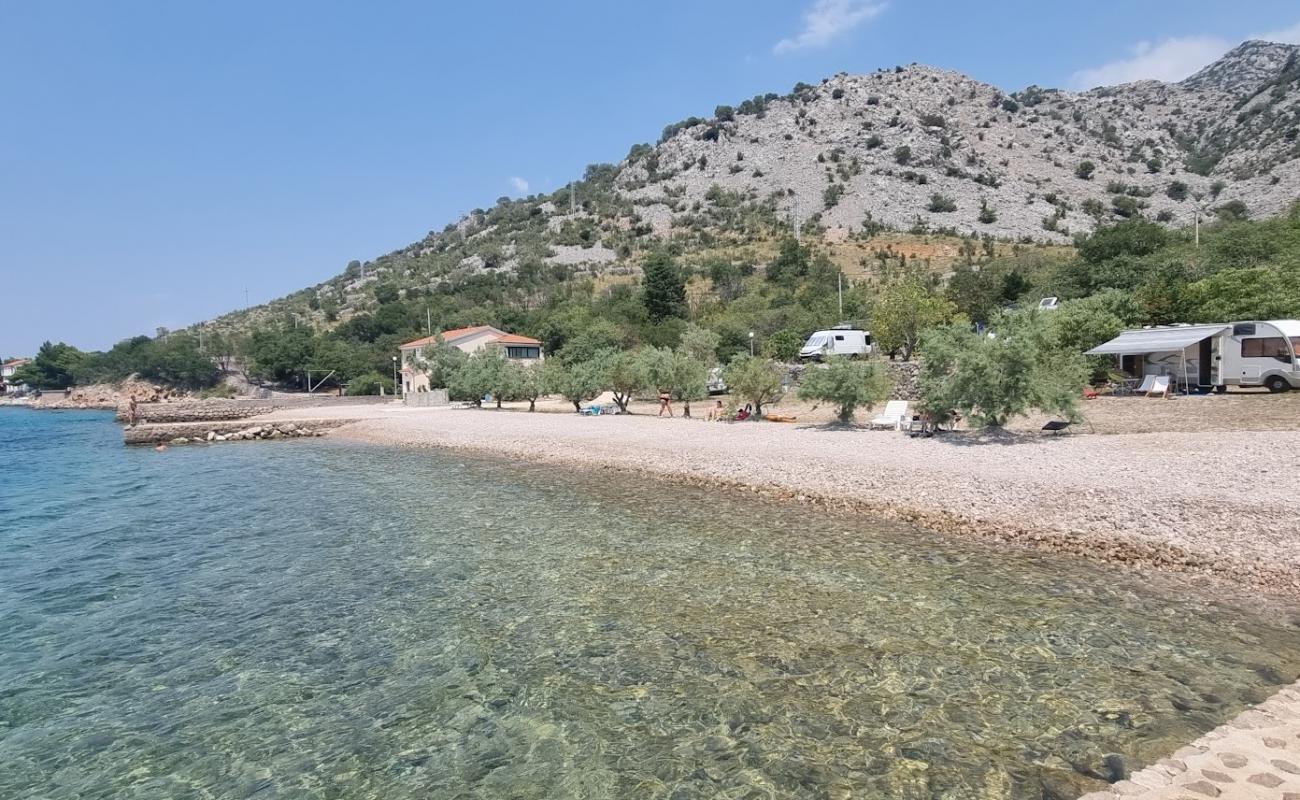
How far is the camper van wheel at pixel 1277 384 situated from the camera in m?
21.5

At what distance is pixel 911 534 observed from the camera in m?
13.0

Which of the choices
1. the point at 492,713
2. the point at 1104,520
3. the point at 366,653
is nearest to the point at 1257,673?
the point at 1104,520

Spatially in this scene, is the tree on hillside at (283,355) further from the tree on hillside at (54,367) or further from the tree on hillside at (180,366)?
the tree on hillside at (54,367)

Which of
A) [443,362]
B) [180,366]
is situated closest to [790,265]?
[443,362]

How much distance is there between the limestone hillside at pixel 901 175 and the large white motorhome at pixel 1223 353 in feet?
212

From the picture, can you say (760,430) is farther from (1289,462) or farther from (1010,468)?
(1289,462)

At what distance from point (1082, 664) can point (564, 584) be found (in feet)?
23.4

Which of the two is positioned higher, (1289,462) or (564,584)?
(1289,462)

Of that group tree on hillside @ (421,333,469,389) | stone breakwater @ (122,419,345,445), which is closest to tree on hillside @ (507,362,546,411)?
tree on hillside @ (421,333,469,389)

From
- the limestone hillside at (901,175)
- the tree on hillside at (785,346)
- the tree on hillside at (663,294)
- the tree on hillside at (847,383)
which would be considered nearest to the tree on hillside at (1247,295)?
the tree on hillside at (847,383)

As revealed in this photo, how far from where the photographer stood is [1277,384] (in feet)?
71.3

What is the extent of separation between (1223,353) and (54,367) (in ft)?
467

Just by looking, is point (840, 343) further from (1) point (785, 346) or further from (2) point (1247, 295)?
(2) point (1247, 295)

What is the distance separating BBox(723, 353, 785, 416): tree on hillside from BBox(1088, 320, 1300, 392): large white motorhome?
12066 mm
